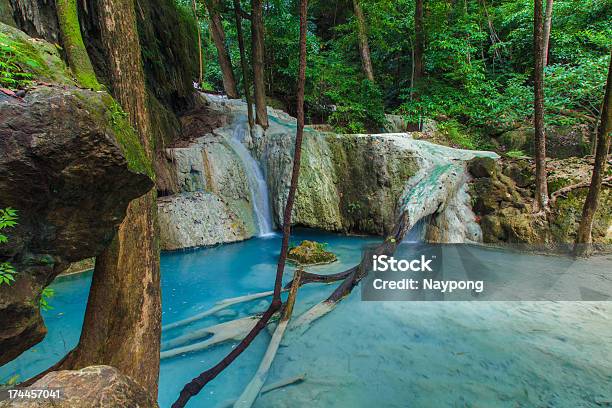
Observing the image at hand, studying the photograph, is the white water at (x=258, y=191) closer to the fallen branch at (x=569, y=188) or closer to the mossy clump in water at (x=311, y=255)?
the mossy clump in water at (x=311, y=255)

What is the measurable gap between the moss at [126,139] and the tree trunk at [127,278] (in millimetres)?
771

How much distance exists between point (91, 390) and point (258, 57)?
10214 millimetres

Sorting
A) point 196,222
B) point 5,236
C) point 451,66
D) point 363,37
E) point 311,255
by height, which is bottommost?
point 311,255

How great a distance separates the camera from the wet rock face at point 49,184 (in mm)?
1345

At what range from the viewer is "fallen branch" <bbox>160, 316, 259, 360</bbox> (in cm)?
384

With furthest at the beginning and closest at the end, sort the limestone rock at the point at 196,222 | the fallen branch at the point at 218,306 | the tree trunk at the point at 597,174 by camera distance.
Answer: the limestone rock at the point at 196,222 → the tree trunk at the point at 597,174 → the fallen branch at the point at 218,306

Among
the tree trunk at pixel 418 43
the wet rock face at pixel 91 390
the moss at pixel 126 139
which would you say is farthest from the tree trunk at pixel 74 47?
the tree trunk at pixel 418 43

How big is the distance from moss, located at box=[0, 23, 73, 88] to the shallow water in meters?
2.84

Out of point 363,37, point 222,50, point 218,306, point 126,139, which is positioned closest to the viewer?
point 126,139

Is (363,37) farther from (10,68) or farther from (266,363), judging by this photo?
(10,68)

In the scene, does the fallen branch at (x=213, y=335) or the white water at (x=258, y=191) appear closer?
the fallen branch at (x=213, y=335)

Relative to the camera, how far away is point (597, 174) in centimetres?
573

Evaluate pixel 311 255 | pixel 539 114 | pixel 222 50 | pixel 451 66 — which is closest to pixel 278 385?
pixel 311 255

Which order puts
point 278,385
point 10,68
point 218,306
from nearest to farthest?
point 10,68 < point 278,385 < point 218,306
